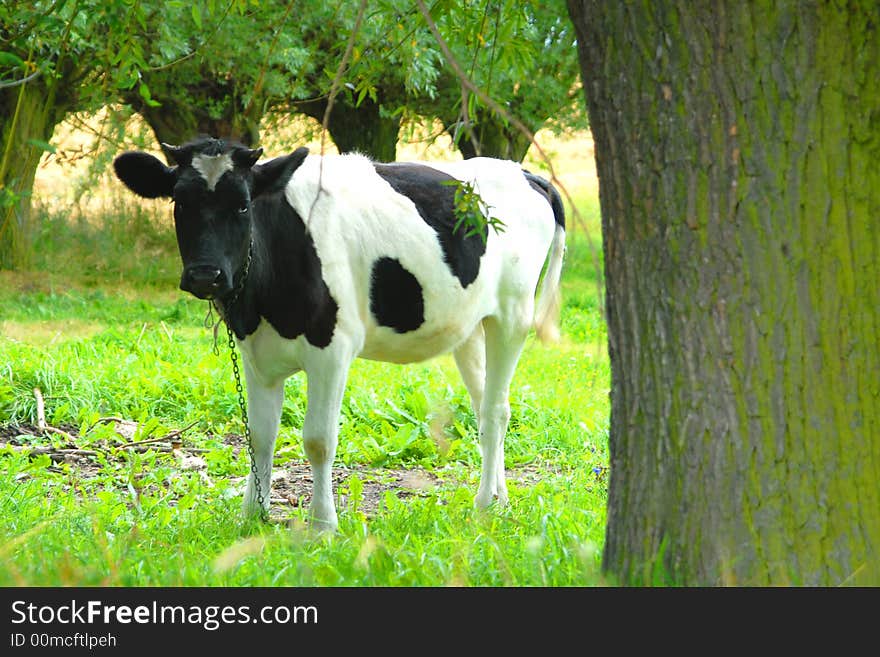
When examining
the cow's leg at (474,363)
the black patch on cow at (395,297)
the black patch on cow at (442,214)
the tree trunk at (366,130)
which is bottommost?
the cow's leg at (474,363)

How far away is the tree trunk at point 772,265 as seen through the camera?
351 centimetres

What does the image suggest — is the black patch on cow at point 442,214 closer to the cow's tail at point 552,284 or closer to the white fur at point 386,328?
the white fur at point 386,328

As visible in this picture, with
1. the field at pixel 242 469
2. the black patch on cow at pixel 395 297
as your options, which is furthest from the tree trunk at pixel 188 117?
the black patch on cow at pixel 395 297

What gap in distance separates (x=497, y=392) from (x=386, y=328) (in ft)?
3.53

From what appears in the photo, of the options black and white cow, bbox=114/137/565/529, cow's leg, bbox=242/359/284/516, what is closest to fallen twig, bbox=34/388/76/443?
cow's leg, bbox=242/359/284/516

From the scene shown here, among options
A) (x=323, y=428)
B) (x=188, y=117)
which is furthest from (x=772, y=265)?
(x=188, y=117)

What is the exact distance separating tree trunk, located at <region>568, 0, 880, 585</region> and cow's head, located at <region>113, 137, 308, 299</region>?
2.50 m

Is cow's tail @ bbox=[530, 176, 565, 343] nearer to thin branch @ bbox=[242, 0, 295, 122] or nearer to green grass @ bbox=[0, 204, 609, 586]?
green grass @ bbox=[0, 204, 609, 586]

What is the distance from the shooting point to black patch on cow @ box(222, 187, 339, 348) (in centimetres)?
588

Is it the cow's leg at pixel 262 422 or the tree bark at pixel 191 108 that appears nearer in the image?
the cow's leg at pixel 262 422

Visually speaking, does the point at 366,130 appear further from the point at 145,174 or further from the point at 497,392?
the point at 145,174

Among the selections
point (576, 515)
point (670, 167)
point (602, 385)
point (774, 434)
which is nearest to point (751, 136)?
point (670, 167)
